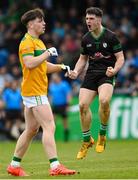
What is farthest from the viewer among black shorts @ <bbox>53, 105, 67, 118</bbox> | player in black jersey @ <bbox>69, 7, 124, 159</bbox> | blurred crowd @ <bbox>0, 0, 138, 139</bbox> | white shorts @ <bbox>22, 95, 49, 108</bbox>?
blurred crowd @ <bbox>0, 0, 138, 139</bbox>

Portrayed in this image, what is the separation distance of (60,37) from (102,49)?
1438cm

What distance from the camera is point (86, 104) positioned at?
15516 mm

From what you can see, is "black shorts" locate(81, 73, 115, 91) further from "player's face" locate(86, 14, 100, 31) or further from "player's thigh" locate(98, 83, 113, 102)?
"player's face" locate(86, 14, 100, 31)

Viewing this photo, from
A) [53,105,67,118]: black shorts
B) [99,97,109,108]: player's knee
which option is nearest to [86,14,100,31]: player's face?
[99,97,109,108]: player's knee

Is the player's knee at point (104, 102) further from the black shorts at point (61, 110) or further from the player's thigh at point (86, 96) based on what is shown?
the black shorts at point (61, 110)

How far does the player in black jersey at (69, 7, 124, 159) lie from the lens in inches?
609

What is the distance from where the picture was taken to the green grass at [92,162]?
12.5 m

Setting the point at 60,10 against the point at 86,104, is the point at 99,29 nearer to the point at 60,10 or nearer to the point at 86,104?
the point at 86,104

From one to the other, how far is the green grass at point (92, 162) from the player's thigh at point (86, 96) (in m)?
1.20

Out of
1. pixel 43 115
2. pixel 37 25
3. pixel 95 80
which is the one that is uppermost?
pixel 37 25

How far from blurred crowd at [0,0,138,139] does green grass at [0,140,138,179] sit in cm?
483

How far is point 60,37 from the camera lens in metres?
29.9

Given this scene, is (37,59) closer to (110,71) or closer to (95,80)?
(110,71)

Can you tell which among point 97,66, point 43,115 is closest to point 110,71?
point 97,66
